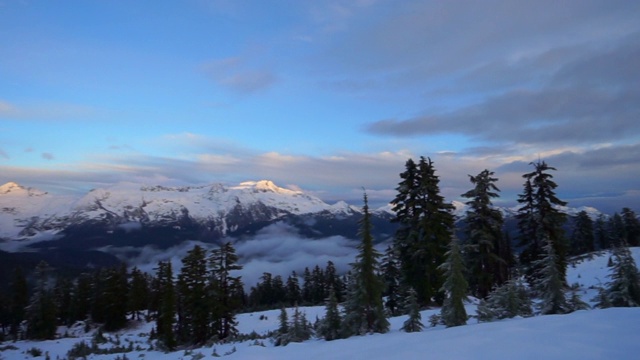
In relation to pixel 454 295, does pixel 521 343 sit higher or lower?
higher

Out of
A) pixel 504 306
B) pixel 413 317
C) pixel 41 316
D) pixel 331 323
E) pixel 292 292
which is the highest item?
pixel 504 306

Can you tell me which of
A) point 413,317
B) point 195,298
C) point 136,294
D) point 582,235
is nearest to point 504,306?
point 413,317

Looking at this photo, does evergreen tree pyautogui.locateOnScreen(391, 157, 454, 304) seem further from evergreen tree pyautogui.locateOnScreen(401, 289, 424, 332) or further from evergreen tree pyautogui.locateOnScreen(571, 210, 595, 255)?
evergreen tree pyautogui.locateOnScreen(571, 210, 595, 255)

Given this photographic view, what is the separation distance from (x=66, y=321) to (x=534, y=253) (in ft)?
238

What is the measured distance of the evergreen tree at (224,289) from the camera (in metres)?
36.8

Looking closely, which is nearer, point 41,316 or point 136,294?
point 41,316

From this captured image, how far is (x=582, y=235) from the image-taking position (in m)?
81.4

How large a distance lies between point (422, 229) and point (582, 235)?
7080 cm

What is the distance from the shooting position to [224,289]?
3769 cm

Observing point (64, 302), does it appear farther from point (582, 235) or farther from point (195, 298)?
point (582, 235)

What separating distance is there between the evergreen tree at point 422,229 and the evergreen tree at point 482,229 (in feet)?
5.62

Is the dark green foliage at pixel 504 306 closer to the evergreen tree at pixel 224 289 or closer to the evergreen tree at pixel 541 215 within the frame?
the evergreen tree at pixel 541 215

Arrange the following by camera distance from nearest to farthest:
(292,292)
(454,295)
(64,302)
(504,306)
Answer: (504,306)
(454,295)
(64,302)
(292,292)

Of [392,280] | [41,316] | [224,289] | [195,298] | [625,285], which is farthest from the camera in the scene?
[41,316]
